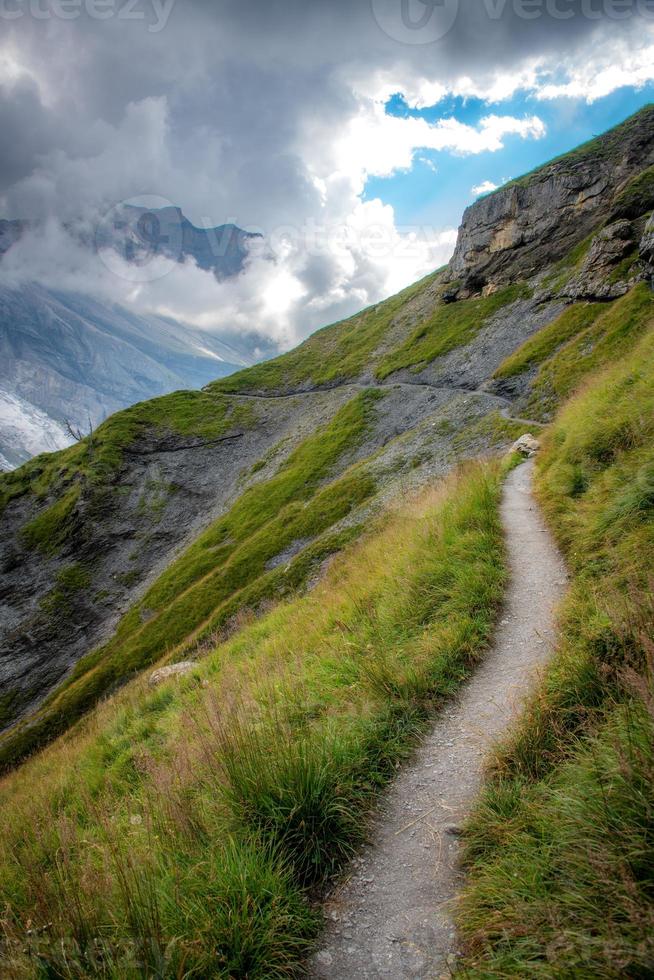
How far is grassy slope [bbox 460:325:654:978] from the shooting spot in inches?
89.7

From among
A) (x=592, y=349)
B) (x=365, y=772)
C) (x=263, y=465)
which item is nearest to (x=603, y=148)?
(x=592, y=349)

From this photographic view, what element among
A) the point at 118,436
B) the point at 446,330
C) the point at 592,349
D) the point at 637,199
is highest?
the point at 118,436

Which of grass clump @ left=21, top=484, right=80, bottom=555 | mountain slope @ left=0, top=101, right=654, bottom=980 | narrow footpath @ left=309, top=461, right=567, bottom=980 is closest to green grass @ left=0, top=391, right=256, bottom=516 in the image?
grass clump @ left=21, top=484, right=80, bottom=555

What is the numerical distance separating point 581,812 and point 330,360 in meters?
121

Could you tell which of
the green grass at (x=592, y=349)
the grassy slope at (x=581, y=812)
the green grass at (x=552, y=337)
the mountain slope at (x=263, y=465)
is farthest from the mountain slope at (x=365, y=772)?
the green grass at (x=552, y=337)

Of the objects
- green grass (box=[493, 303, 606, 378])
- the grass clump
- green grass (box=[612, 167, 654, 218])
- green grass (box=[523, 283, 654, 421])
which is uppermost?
the grass clump

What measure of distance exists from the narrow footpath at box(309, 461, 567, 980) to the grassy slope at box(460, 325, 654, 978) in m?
0.35

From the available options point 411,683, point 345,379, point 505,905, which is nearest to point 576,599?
point 411,683

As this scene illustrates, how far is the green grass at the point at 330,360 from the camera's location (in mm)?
107125

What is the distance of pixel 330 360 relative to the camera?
118188 millimetres

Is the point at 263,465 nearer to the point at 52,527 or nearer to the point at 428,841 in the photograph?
the point at 52,527

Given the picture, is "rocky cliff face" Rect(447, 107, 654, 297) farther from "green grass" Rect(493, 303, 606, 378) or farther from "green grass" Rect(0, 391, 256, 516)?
"green grass" Rect(0, 391, 256, 516)

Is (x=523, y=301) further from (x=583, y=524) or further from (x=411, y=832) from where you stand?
(x=411, y=832)

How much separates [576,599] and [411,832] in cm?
398
